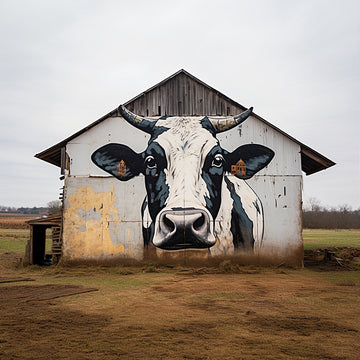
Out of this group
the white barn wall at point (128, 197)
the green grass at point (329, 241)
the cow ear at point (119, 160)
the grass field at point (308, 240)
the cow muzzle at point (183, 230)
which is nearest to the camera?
the cow muzzle at point (183, 230)

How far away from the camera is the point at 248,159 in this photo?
577 inches

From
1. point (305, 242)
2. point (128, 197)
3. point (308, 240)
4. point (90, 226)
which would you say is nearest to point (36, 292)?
point (90, 226)

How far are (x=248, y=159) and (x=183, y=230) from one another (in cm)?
354

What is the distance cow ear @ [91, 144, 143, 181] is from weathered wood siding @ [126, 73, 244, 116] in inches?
65.0

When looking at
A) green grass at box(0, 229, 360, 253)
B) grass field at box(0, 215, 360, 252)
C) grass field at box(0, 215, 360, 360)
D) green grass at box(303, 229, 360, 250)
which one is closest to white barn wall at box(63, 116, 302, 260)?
grass field at box(0, 215, 360, 360)

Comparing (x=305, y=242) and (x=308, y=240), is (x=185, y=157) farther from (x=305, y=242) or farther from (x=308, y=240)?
(x=308, y=240)

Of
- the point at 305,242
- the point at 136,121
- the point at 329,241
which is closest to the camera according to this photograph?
the point at 136,121

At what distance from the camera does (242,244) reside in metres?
14.2

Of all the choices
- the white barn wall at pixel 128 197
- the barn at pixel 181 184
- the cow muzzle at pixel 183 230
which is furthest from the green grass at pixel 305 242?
the cow muzzle at pixel 183 230

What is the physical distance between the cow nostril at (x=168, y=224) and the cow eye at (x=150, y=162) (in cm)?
Result: 193

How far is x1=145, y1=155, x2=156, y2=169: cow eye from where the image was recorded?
1464 centimetres

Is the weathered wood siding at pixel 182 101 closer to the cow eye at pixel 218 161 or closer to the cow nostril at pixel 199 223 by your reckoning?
the cow eye at pixel 218 161

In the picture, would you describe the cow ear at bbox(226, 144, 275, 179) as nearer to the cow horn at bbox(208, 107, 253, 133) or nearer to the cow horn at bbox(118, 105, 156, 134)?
the cow horn at bbox(208, 107, 253, 133)

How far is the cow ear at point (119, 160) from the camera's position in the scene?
1472 cm
